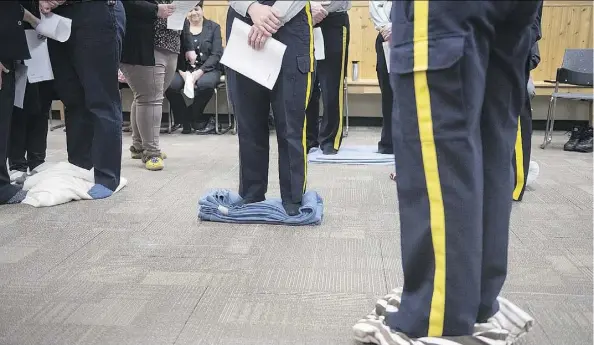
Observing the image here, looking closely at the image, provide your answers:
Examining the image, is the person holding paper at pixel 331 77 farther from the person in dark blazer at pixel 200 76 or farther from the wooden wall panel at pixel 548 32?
the wooden wall panel at pixel 548 32

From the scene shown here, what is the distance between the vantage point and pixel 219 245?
195 cm

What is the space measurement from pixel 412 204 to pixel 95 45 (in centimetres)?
192

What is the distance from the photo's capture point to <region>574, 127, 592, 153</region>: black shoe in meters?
4.26

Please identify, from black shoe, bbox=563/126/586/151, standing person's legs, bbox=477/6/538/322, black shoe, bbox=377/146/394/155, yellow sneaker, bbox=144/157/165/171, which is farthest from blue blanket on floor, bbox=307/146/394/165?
standing person's legs, bbox=477/6/538/322

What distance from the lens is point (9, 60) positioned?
7.53 feet

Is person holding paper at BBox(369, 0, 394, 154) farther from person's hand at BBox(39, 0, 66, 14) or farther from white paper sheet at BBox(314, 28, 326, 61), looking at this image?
person's hand at BBox(39, 0, 66, 14)

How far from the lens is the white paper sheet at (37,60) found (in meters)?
2.50

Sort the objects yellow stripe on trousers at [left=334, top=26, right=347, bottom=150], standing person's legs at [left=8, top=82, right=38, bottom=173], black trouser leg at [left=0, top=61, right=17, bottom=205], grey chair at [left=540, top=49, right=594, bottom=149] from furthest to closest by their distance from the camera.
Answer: grey chair at [left=540, top=49, right=594, bottom=149]
yellow stripe on trousers at [left=334, top=26, right=347, bottom=150]
standing person's legs at [left=8, top=82, right=38, bottom=173]
black trouser leg at [left=0, top=61, right=17, bottom=205]

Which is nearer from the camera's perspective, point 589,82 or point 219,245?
point 219,245

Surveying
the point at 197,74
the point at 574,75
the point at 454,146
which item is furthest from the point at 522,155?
the point at 197,74

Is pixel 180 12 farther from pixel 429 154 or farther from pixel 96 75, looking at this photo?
pixel 96 75

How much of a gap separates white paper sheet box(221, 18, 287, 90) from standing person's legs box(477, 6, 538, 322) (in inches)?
40.2

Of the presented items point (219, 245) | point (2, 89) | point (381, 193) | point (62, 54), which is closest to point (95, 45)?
point (62, 54)

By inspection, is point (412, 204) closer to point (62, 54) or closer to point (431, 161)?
point (431, 161)
